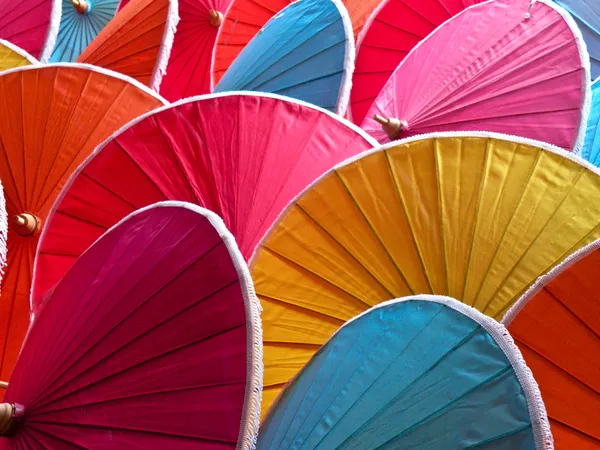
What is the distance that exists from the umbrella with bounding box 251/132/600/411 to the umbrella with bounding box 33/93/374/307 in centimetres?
23

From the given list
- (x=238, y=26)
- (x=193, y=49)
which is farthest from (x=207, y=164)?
(x=193, y=49)

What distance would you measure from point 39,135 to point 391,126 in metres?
1.30

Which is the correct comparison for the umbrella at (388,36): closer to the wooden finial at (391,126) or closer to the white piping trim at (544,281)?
the wooden finial at (391,126)

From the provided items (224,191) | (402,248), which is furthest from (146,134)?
(402,248)

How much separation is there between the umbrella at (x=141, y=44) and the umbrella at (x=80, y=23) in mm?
921

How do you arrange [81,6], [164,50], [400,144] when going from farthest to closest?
1. [81,6]
2. [164,50]
3. [400,144]

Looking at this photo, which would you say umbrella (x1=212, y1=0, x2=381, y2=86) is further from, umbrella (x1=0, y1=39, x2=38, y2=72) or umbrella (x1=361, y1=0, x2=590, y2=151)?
umbrella (x1=361, y1=0, x2=590, y2=151)

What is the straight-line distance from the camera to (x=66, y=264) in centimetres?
316

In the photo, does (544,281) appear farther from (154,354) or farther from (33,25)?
(33,25)

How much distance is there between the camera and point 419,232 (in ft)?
8.57

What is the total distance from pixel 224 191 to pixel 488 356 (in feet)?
4.17

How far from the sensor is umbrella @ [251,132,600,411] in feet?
8.16

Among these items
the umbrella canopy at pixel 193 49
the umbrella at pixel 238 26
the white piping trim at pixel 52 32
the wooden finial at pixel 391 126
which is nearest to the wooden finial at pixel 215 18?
the umbrella canopy at pixel 193 49

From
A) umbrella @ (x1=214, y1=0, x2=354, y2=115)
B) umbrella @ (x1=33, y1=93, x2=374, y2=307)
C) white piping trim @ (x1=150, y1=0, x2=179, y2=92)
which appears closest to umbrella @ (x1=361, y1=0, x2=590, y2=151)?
umbrella @ (x1=214, y1=0, x2=354, y2=115)
